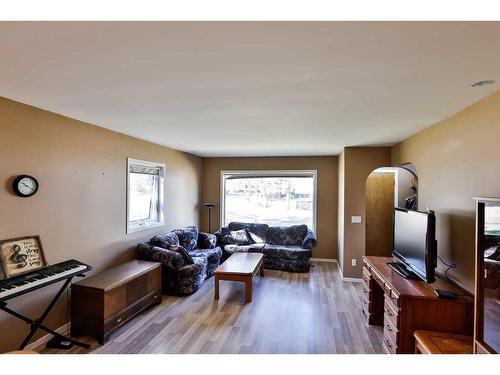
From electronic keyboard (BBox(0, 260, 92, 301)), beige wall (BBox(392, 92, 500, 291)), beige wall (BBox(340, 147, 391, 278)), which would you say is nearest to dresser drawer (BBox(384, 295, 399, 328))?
beige wall (BBox(392, 92, 500, 291))

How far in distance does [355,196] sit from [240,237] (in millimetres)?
2516

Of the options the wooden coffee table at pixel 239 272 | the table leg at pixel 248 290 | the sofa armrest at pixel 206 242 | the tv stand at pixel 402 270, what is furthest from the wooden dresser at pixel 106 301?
the tv stand at pixel 402 270

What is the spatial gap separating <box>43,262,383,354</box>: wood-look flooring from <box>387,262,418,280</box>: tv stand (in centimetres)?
76

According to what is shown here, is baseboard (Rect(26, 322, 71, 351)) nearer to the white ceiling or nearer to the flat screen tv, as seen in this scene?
the white ceiling

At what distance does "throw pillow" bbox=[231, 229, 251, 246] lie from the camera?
562 cm

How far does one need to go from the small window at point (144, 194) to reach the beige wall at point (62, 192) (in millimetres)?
158

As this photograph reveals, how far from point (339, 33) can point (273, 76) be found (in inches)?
22.4

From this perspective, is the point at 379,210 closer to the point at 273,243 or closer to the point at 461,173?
the point at 273,243

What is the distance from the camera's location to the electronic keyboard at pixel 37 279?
1960 mm

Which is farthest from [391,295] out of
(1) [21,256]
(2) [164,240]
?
(1) [21,256]

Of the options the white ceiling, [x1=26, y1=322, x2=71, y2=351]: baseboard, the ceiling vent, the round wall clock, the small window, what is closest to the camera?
the white ceiling
